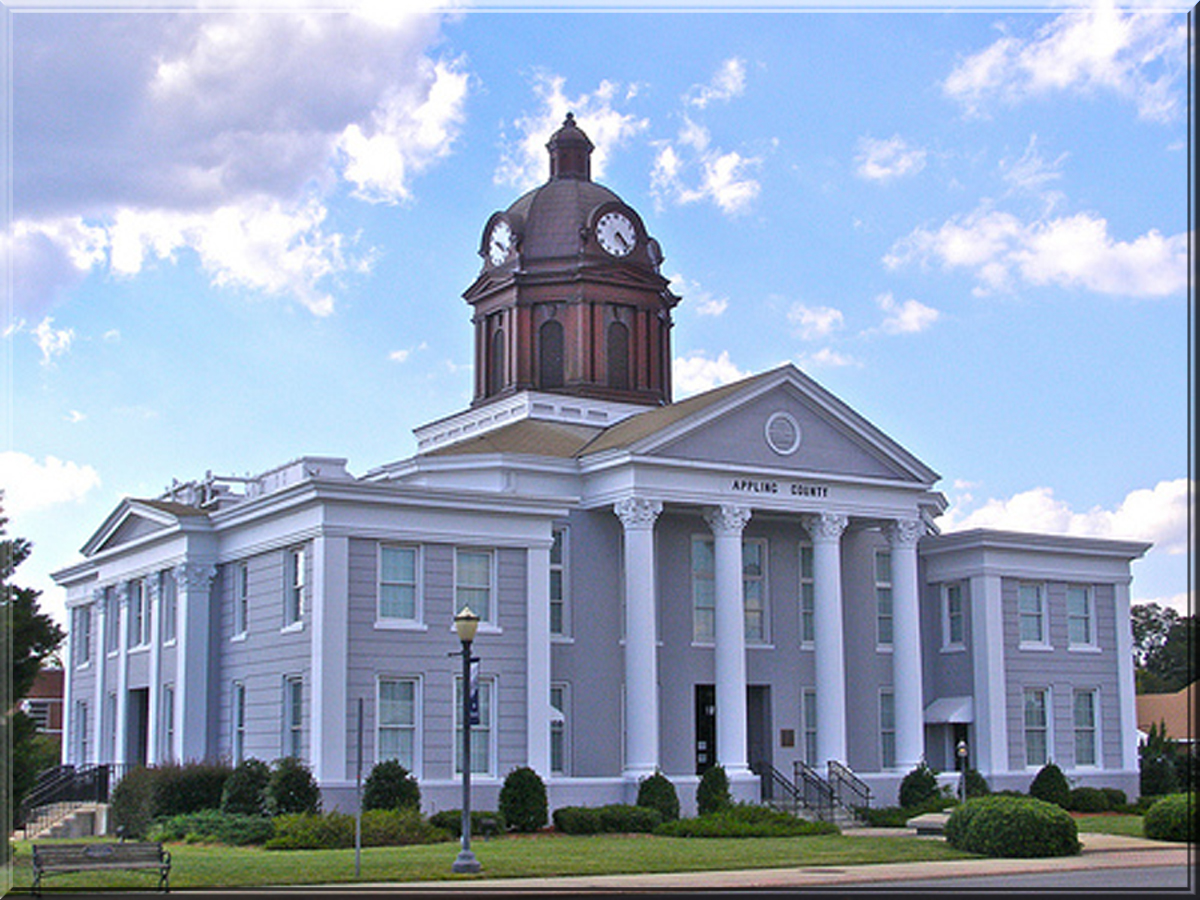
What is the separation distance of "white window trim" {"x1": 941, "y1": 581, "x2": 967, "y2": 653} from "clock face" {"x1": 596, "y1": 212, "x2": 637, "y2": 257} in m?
14.2

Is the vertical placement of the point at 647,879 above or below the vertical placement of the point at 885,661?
below

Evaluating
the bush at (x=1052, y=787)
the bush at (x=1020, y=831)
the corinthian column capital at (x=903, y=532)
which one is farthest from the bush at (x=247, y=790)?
the bush at (x=1052, y=787)

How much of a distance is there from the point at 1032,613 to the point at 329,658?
21963 mm

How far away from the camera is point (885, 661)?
46750 mm

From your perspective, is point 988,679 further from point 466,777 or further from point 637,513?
point 466,777

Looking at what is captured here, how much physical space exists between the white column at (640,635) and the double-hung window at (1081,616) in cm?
1494

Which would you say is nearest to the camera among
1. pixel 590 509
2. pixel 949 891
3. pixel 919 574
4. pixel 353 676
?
pixel 949 891

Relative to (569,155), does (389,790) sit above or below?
below

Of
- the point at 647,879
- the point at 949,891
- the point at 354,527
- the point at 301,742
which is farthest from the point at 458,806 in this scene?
the point at 949,891

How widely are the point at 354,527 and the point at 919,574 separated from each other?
18978 mm

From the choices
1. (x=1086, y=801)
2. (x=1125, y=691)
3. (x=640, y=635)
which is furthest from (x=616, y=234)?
(x=1086, y=801)

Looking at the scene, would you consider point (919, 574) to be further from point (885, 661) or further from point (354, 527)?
point (354, 527)

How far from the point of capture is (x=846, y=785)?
42594 millimetres

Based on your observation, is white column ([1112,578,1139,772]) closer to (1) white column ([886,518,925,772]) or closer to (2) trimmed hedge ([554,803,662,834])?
(1) white column ([886,518,925,772])
